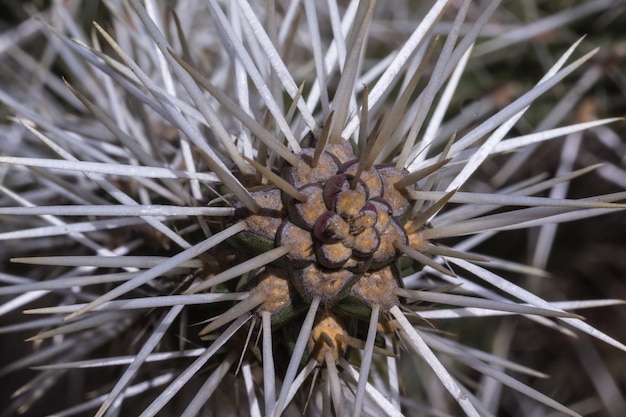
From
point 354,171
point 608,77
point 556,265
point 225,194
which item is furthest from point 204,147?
point 556,265

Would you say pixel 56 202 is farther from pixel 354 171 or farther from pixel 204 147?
pixel 354 171

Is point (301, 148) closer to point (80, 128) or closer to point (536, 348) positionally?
point (80, 128)

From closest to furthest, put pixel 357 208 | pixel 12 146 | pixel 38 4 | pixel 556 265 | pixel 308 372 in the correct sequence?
pixel 357 208 < pixel 308 372 < pixel 12 146 < pixel 38 4 < pixel 556 265

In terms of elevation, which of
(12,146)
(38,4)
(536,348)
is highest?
(38,4)

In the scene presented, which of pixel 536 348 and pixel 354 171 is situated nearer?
pixel 354 171

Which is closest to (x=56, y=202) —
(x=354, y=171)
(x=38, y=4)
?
(x=38, y=4)

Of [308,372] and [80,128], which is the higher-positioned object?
[80,128]

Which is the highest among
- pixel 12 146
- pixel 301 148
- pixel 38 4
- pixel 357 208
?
pixel 38 4

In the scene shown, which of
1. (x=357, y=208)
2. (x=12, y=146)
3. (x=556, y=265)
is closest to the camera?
(x=357, y=208)

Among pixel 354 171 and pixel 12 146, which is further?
pixel 12 146
